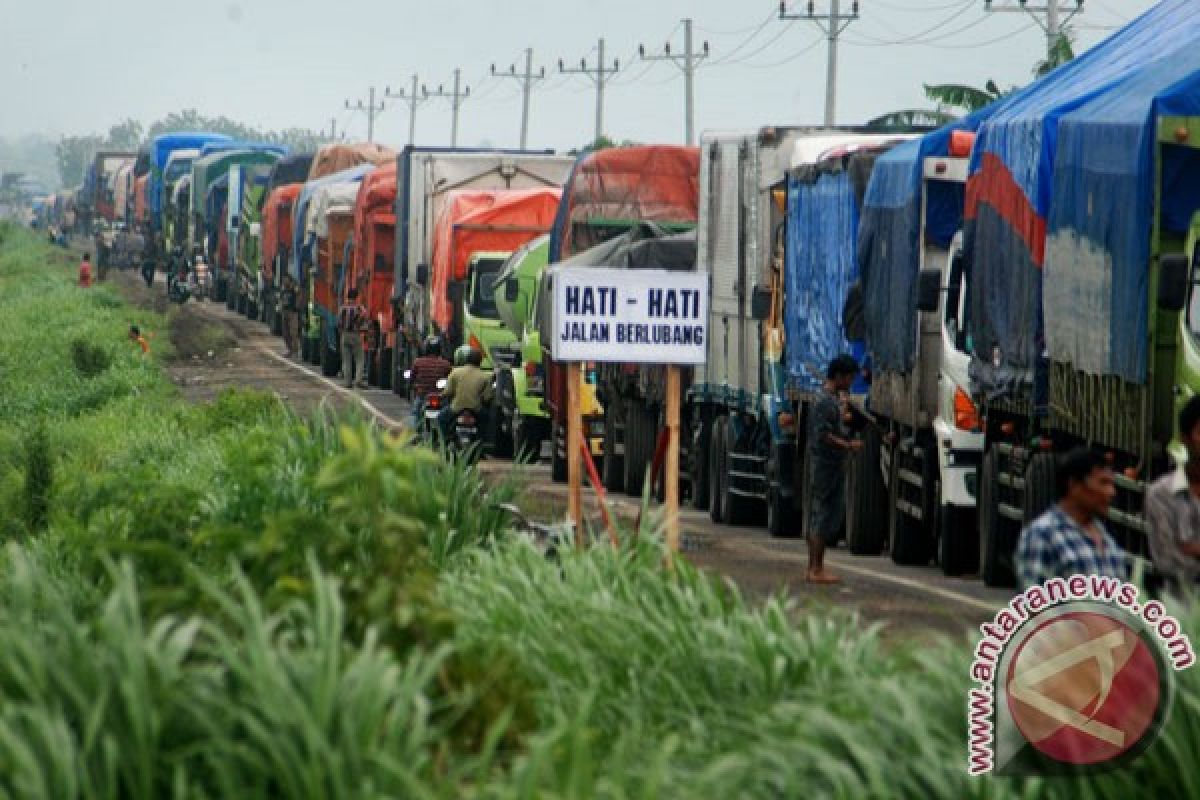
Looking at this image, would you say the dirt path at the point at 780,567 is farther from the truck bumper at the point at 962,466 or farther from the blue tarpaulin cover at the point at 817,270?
the blue tarpaulin cover at the point at 817,270

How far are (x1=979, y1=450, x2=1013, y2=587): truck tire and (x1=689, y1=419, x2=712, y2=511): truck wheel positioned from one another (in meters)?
8.37

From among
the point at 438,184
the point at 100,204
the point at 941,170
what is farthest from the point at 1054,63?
the point at 100,204

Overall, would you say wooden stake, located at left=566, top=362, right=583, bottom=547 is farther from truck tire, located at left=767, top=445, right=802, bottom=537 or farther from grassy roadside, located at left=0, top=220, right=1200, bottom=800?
truck tire, located at left=767, top=445, right=802, bottom=537

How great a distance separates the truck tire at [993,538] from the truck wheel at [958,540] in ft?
2.64

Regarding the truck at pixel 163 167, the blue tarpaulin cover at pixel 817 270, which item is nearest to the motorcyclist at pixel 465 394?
the blue tarpaulin cover at pixel 817 270

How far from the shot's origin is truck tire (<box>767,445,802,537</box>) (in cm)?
2386

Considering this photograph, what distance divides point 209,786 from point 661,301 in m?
7.38

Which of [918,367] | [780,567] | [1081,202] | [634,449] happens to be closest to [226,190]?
[634,449]

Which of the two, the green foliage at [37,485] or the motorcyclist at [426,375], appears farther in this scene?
the motorcyclist at [426,375]

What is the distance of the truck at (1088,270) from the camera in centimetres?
1527

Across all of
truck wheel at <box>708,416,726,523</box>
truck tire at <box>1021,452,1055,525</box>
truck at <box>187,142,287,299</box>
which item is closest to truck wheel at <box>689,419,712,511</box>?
truck wheel at <box>708,416,726,523</box>

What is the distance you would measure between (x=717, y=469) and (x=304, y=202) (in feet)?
98.7

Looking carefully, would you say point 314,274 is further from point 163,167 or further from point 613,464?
point 163,167

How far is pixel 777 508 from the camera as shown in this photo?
24.0m
